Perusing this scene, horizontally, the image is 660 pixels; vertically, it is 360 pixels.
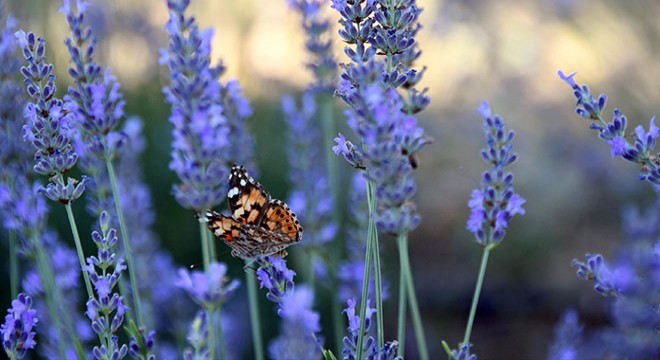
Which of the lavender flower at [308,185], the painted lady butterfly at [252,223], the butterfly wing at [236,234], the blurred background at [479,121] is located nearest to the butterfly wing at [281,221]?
the painted lady butterfly at [252,223]

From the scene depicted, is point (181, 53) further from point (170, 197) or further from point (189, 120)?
point (170, 197)

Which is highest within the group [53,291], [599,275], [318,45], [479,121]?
[479,121]

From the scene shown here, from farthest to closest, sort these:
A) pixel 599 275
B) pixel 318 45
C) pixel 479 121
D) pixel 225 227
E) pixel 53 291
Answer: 1. pixel 479 121
2. pixel 318 45
3. pixel 53 291
4. pixel 225 227
5. pixel 599 275

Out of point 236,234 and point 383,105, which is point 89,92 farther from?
point 383,105

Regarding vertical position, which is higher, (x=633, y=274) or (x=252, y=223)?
(x=252, y=223)

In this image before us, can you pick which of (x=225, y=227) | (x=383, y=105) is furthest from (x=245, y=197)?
(x=383, y=105)

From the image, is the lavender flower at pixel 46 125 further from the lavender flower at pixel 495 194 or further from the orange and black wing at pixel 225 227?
the lavender flower at pixel 495 194

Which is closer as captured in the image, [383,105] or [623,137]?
[383,105]
